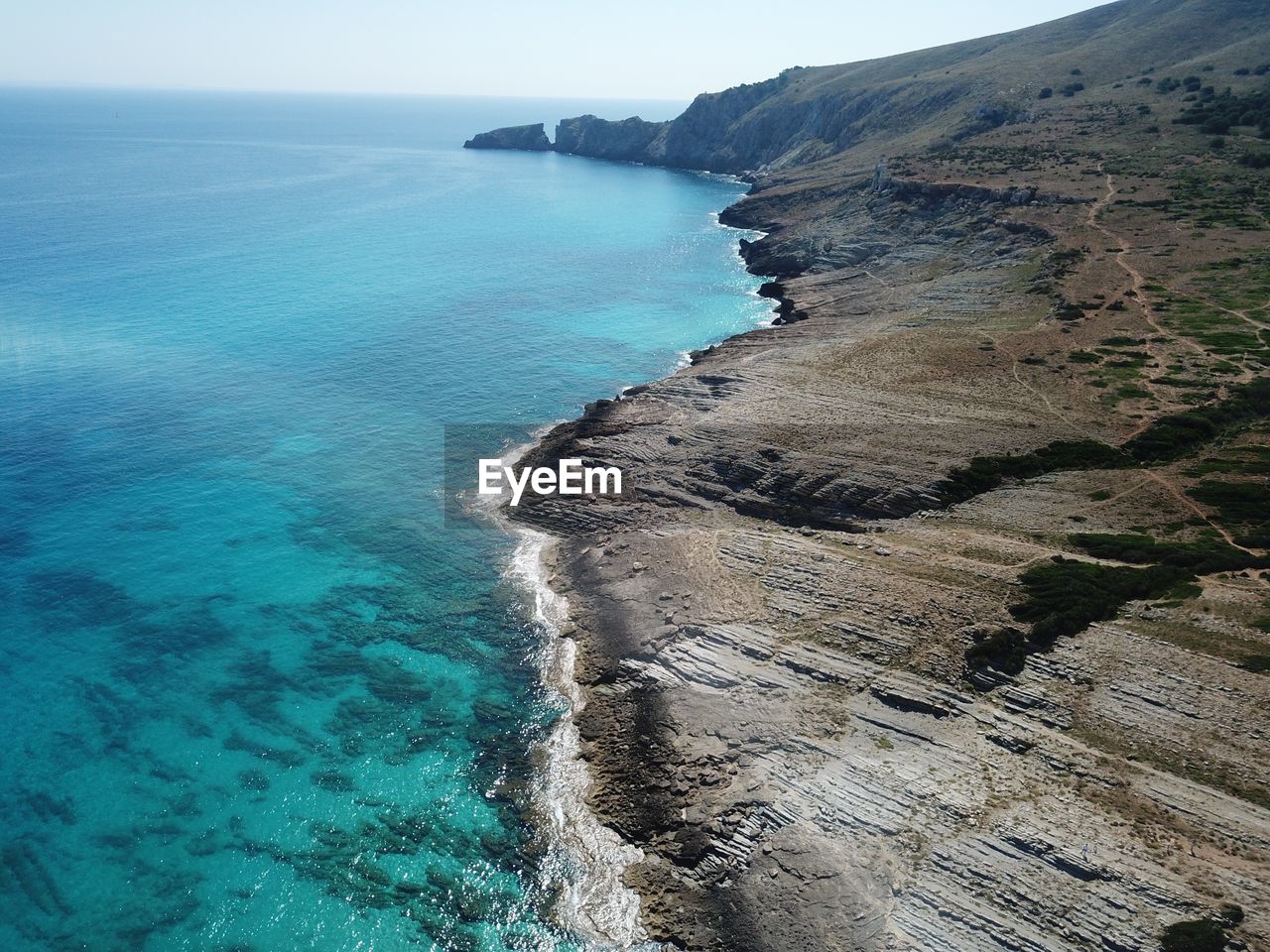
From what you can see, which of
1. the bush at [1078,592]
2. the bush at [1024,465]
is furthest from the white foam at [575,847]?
the bush at [1024,465]

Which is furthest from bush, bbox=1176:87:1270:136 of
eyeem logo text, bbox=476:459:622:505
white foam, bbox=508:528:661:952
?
white foam, bbox=508:528:661:952

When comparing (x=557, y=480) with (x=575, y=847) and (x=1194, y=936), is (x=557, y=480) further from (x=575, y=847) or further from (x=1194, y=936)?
(x=1194, y=936)

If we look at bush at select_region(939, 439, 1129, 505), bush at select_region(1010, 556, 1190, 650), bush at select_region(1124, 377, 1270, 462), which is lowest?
bush at select_region(1010, 556, 1190, 650)

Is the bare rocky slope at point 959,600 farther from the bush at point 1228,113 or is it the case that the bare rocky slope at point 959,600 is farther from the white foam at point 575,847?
the bush at point 1228,113

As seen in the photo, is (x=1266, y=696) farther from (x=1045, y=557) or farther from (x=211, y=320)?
(x=211, y=320)

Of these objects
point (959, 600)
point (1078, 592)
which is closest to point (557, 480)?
point (959, 600)

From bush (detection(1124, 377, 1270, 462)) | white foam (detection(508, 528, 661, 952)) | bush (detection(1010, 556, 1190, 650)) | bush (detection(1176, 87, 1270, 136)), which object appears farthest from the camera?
bush (detection(1176, 87, 1270, 136))

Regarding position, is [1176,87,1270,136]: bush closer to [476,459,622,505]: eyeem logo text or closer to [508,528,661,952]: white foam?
[476,459,622,505]: eyeem logo text
